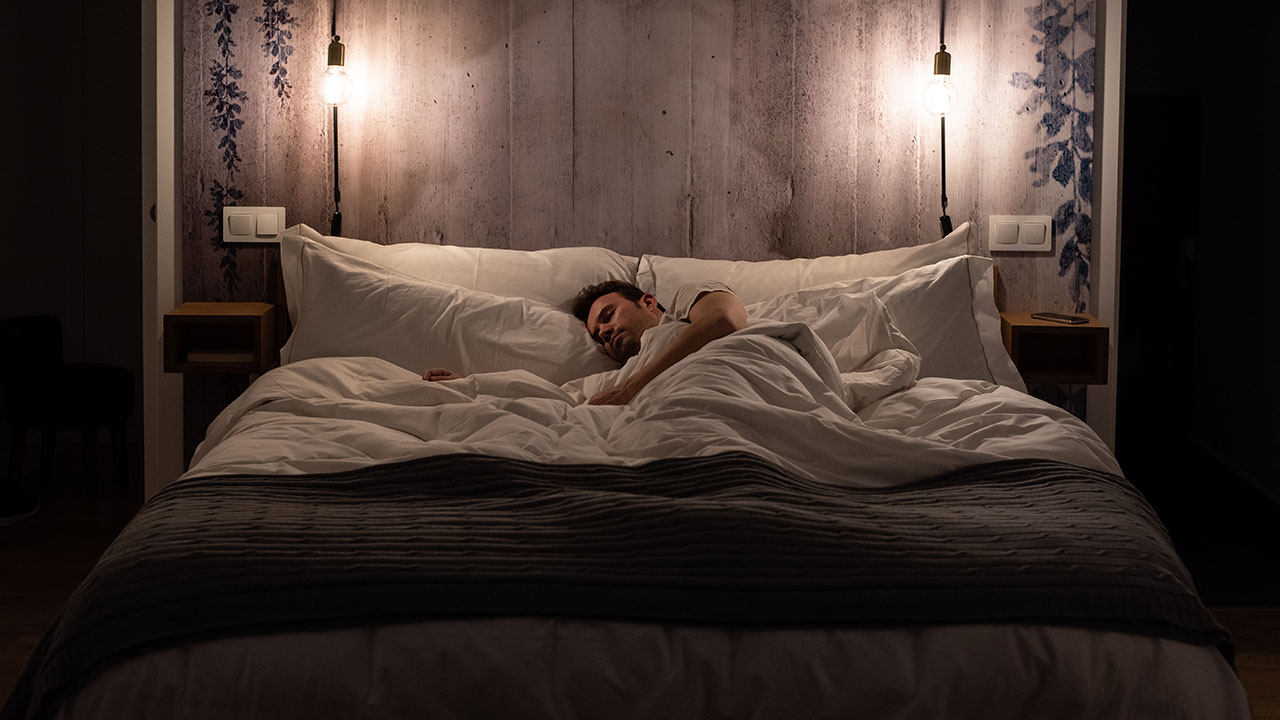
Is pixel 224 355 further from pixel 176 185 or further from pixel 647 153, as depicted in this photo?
pixel 647 153

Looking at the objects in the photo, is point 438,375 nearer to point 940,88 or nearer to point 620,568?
point 620,568

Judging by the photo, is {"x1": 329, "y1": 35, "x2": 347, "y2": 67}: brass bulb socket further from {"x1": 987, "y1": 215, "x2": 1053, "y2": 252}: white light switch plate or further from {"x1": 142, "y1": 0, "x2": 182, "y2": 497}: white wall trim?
{"x1": 987, "y1": 215, "x2": 1053, "y2": 252}: white light switch plate

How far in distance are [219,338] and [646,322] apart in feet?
4.12

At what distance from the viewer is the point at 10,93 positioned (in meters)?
Answer: 4.14

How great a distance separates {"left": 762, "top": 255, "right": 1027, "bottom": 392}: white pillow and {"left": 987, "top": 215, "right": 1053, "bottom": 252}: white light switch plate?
341mm

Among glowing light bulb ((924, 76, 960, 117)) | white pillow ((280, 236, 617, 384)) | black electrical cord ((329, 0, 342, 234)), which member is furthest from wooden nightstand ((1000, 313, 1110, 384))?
black electrical cord ((329, 0, 342, 234))

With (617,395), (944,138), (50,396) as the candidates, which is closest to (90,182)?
(50,396)

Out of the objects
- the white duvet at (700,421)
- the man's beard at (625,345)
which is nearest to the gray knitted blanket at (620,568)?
the white duvet at (700,421)

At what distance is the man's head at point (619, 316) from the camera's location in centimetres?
270

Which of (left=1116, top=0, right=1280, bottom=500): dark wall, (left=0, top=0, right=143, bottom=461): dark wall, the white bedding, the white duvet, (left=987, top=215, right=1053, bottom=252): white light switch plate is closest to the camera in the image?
the white bedding

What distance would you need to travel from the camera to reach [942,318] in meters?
2.82

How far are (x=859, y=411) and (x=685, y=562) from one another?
1.04 metres

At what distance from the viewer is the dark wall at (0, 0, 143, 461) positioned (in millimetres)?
4520

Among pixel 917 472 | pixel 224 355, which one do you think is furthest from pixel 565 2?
pixel 917 472
